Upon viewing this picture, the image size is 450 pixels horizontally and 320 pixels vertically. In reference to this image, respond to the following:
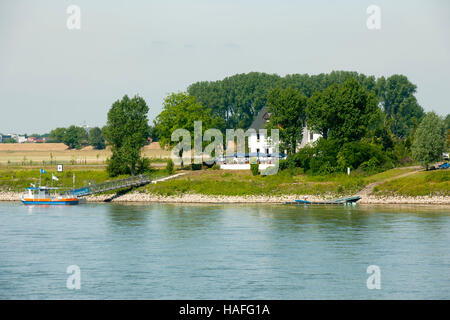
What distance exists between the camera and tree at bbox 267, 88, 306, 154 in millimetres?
91562

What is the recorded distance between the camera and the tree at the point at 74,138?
188 m

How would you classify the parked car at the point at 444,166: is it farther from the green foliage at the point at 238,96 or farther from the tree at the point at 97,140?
the tree at the point at 97,140

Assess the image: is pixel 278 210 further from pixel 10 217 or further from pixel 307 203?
pixel 10 217

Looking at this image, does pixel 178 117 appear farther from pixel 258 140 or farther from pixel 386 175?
pixel 386 175

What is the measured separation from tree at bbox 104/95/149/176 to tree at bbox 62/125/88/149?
97.5 meters

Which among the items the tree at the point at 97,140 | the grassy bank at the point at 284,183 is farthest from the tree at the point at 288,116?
the tree at the point at 97,140

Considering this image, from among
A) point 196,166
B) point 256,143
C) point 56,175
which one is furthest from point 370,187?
point 56,175

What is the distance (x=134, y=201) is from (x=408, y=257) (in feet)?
155

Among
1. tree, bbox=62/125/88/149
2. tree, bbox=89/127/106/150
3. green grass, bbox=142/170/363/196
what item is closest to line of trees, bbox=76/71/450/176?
green grass, bbox=142/170/363/196

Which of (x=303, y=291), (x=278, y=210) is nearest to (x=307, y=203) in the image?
A: (x=278, y=210)

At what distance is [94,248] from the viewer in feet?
150

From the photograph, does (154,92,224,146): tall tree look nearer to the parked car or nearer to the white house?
the white house

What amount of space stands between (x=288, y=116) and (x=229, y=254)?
51292mm

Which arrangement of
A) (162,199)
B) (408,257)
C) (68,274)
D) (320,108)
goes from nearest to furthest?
(68,274) < (408,257) < (162,199) < (320,108)
